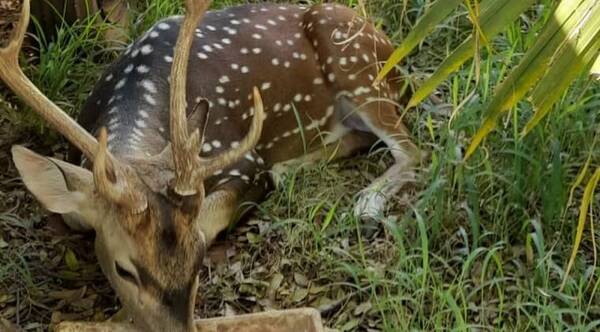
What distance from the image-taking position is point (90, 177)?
366 cm

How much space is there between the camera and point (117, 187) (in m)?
3.44

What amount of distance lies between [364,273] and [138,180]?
1004 mm

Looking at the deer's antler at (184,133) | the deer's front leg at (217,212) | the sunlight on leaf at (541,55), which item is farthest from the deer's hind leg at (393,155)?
the sunlight on leaf at (541,55)

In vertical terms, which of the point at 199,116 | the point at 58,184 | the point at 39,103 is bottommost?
the point at 58,184

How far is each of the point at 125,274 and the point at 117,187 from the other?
0.95 ft

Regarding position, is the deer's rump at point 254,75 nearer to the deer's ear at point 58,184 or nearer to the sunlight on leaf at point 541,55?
the deer's ear at point 58,184

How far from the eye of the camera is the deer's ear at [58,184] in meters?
3.60

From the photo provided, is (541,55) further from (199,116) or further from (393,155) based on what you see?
(393,155)

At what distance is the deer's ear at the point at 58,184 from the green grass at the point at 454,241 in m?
0.73

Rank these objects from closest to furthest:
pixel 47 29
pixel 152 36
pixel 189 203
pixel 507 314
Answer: pixel 189 203, pixel 507 314, pixel 152 36, pixel 47 29

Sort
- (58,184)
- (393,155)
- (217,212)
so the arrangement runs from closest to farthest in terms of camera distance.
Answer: (58,184) < (217,212) < (393,155)

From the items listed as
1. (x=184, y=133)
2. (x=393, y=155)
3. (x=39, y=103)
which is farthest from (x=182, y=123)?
(x=393, y=155)

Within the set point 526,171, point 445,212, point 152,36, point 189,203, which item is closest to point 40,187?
point 189,203

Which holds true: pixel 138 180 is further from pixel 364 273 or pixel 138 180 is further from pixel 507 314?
pixel 507 314
